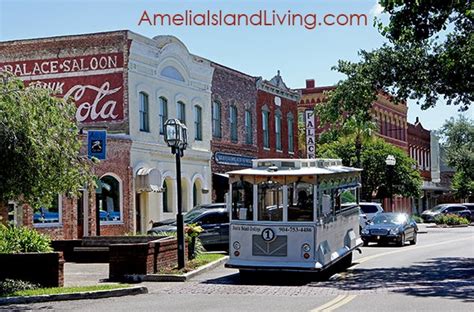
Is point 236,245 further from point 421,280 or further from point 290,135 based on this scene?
point 290,135

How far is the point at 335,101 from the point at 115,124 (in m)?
12.1

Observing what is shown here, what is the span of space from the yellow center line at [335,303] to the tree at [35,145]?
551 centimetres

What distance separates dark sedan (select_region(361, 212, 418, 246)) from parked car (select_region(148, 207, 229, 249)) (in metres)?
7.44

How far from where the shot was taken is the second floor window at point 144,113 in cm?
3400

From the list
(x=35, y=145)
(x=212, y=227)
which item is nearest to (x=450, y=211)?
(x=212, y=227)

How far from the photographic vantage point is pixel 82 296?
1488 centimetres

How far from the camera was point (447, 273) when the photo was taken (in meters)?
19.7

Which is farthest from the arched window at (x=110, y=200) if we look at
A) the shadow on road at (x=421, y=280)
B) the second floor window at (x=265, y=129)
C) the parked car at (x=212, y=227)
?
the second floor window at (x=265, y=129)

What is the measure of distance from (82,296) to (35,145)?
2983 mm

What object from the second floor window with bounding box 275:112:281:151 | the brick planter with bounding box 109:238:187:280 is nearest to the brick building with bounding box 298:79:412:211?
the second floor window with bounding box 275:112:281:151

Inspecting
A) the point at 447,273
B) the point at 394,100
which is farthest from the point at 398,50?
the point at 447,273

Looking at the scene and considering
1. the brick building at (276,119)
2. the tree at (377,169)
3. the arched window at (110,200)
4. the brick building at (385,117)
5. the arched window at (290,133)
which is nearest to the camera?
the arched window at (110,200)

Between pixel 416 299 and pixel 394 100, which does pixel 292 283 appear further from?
pixel 394 100

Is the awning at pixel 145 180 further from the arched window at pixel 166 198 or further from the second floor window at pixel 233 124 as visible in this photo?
the second floor window at pixel 233 124
